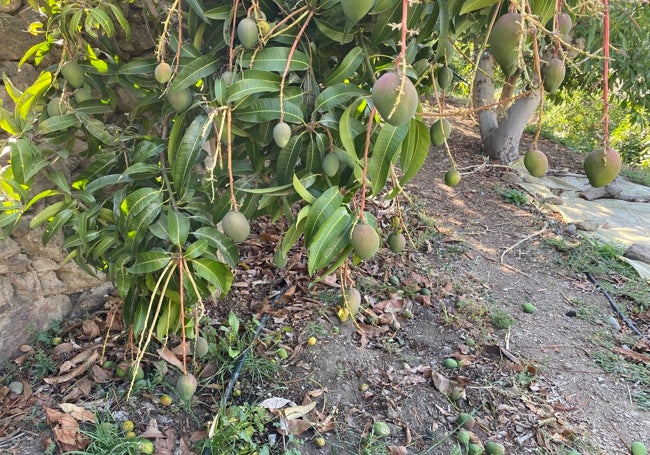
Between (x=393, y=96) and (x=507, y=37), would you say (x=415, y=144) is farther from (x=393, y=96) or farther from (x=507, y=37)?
(x=393, y=96)

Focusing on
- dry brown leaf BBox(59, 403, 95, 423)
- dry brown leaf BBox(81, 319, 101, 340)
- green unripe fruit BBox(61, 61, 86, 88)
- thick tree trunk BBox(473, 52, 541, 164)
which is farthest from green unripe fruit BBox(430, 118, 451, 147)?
thick tree trunk BBox(473, 52, 541, 164)

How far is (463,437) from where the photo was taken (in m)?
1.77

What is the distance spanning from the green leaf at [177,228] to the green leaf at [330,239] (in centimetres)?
37

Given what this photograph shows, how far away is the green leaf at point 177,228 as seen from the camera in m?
1.19

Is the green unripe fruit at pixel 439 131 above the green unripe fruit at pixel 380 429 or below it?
above

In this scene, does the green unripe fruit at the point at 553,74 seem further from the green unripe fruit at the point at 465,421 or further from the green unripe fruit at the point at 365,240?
the green unripe fruit at the point at 465,421

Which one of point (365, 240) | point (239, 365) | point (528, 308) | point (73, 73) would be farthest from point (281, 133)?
point (528, 308)

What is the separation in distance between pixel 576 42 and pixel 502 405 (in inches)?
142

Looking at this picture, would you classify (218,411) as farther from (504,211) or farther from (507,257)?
(504,211)

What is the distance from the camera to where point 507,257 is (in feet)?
11.0

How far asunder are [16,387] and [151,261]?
3.28 ft

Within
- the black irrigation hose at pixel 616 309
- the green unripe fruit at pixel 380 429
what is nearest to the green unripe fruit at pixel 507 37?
the green unripe fruit at pixel 380 429

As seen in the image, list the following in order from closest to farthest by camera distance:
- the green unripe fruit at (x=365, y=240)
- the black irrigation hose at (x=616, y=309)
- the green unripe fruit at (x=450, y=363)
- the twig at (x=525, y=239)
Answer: the green unripe fruit at (x=365, y=240) → the green unripe fruit at (x=450, y=363) → the black irrigation hose at (x=616, y=309) → the twig at (x=525, y=239)

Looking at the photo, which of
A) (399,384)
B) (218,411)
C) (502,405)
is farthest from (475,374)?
(218,411)
